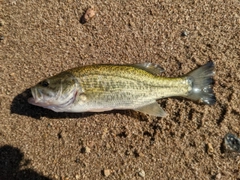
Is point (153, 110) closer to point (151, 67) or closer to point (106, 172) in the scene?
point (151, 67)

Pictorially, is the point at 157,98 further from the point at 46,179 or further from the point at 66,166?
the point at 46,179

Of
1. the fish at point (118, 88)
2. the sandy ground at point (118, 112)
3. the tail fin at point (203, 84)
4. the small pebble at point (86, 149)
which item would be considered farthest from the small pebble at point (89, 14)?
the small pebble at point (86, 149)

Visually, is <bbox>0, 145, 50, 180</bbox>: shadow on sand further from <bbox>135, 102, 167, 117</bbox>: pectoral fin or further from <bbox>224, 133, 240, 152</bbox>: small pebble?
<bbox>224, 133, 240, 152</bbox>: small pebble

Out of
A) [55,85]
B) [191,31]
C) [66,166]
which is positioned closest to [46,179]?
[66,166]

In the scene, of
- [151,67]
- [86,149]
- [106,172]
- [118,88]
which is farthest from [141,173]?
[151,67]

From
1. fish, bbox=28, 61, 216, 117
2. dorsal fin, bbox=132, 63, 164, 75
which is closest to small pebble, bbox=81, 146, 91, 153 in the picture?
fish, bbox=28, 61, 216, 117

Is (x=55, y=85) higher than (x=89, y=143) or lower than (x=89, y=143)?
higher
